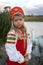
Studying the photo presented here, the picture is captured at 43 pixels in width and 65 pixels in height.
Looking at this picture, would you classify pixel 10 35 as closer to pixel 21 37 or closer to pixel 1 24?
pixel 21 37

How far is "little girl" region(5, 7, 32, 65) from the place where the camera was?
2.34 metres

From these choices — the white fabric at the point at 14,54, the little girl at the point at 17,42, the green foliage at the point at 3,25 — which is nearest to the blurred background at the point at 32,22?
the green foliage at the point at 3,25

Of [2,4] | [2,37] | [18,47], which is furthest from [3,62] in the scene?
[2,4]

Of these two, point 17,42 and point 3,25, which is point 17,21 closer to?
point 17,42

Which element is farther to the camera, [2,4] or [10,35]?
[2,4]

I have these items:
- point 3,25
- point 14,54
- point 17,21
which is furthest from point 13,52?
point 3,25

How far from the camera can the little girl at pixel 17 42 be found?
2.34 metres

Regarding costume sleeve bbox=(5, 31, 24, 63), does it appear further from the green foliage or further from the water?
the water

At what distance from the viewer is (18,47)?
239cm

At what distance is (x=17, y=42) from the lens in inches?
94.0

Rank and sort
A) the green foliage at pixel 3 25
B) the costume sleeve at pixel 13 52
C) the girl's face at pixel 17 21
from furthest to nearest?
the green foliage at pixel 3 25 → the girl's face at pixel 17 21 → the costume sleeve at pixel 13 52

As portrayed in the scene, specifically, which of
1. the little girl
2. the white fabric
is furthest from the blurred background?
the white fabric

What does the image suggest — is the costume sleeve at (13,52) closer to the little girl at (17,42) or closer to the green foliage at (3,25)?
the little girl at (17,42)

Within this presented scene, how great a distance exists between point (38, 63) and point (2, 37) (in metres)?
0.54
